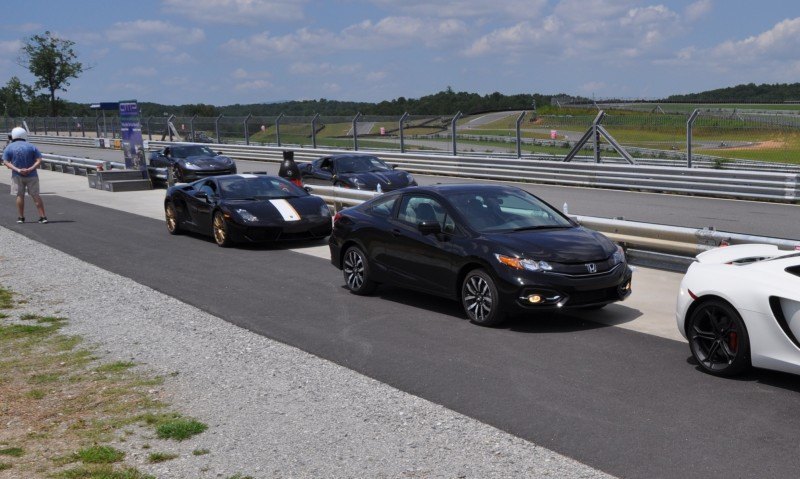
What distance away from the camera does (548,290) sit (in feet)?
27.5

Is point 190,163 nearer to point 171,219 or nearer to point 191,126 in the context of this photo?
point 171,219

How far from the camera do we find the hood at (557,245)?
853 cm

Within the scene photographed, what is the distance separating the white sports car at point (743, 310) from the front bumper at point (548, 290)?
1296 millimetres

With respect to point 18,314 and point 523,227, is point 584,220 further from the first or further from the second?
point 18,314

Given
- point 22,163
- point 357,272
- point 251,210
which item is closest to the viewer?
point 357,272

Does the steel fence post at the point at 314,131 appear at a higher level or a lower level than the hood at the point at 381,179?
higher

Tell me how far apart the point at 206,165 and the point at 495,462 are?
23.4m

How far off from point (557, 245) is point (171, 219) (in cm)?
971

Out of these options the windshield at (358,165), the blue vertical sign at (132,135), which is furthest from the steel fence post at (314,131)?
the windshield at (358,165)

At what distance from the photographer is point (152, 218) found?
64.2ft

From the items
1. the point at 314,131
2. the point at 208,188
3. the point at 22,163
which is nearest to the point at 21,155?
the point at 22,163

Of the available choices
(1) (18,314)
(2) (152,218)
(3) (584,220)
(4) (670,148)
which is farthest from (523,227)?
(4) (670,148)

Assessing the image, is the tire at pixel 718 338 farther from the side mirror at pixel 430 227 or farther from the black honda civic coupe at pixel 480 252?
the side mirror at pixel 430 227

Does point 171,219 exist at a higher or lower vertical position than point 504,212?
lower
